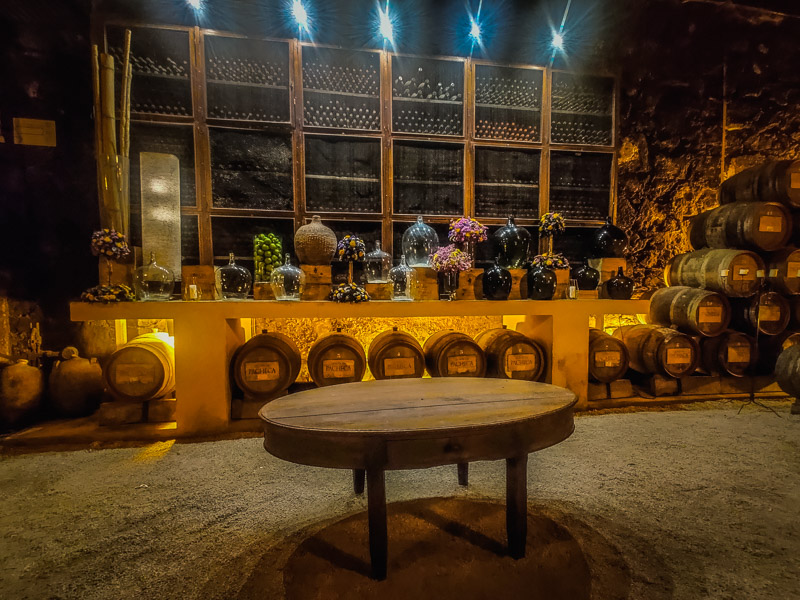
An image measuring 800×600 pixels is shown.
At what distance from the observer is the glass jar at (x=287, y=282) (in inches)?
130

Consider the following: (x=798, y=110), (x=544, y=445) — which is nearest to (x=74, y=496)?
(x=544, y=445)

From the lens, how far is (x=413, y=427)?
1392 millimetres

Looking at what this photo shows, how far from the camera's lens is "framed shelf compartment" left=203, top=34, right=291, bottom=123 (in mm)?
3699

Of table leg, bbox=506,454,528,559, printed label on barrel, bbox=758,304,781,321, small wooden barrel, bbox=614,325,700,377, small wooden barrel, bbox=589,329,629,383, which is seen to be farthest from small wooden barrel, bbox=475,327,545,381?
printed label on barrel, bbox=758,304,781,321

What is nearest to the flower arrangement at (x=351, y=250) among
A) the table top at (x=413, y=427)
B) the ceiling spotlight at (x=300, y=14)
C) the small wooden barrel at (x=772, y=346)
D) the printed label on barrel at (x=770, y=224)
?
the table top at (x=413, y=427)

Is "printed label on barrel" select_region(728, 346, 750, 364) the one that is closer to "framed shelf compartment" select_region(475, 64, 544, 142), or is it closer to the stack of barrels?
the stack of barrels

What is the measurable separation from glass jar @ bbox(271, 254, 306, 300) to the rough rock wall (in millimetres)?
3451

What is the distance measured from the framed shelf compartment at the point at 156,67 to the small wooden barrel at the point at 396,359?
9.03ft

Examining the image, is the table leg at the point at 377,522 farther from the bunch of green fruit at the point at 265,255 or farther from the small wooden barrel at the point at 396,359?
the bunch of green fruit at the point at 265,255

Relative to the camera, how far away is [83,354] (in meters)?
Answer: 3.57

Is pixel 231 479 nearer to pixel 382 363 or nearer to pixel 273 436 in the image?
pixel 273 436

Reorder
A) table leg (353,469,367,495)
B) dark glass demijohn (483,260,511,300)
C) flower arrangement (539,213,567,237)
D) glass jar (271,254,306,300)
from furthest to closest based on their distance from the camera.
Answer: flower arrangement (539,213,567,237), dark glass demijohn (483,260,511,300), glass jar (271,254,306,300), table leg (353,469,367,495)

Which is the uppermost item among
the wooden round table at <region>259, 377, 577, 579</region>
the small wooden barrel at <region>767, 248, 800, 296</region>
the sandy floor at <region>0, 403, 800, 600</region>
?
the small wooden barrel at <region>767, 248, 800, 296</region>

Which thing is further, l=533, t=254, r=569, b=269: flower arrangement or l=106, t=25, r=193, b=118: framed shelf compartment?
l=533, t=254, r=569, b=269: flower arrangement
